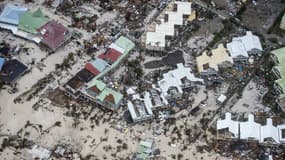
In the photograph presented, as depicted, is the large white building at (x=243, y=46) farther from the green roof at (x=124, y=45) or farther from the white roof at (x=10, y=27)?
the white roof at (x=10, y=27)

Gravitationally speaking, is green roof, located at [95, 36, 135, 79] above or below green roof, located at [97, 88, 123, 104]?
above

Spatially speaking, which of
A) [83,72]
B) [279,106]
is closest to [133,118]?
[83,72]

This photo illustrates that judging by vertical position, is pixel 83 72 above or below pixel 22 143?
above

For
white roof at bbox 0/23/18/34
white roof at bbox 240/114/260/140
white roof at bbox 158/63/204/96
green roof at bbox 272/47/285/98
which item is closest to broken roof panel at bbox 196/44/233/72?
white roof at bbox 158/63/204/96

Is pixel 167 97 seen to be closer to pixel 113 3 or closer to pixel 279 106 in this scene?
pixel 279 106

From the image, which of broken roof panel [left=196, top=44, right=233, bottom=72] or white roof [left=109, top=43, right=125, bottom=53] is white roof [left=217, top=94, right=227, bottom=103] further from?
white roof [left=109, top=43, right=125, bottom=53]

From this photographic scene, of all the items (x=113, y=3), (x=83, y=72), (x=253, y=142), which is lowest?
(x=253, y=142)

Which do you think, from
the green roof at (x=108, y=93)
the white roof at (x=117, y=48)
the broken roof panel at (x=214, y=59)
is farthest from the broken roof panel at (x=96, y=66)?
the broken roof panel at (x=214, y=59)
